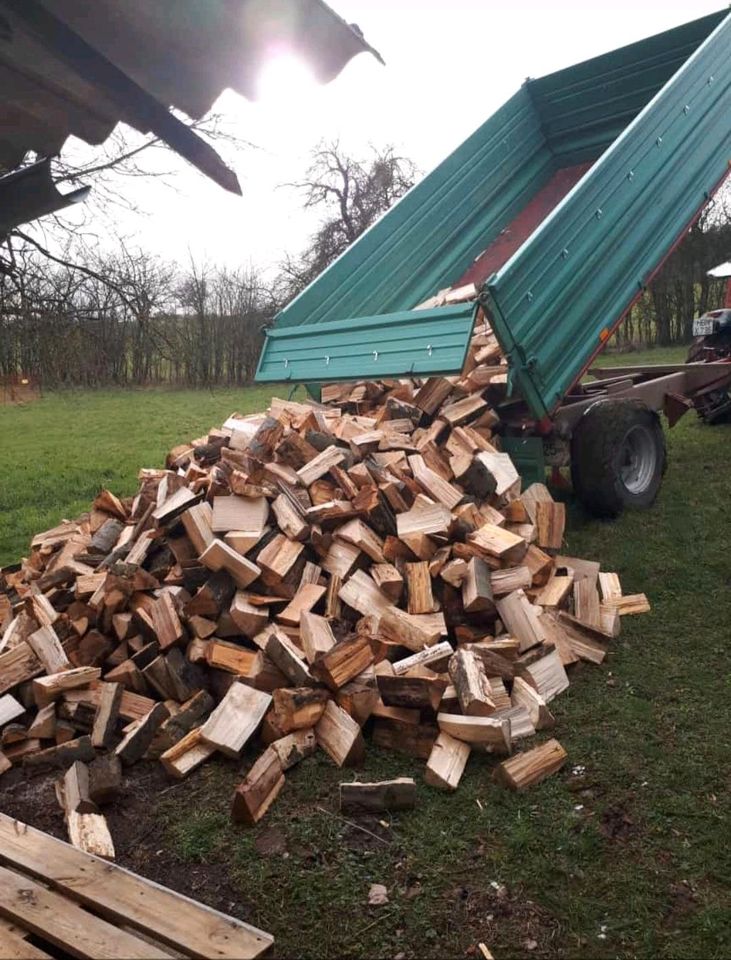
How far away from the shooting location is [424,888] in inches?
100

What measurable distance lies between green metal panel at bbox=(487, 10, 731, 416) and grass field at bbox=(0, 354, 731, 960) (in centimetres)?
192

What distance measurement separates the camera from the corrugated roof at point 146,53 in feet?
5.74

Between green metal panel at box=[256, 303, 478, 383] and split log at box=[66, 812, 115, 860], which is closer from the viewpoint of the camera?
split log at box=[66, 812, 115, 860]

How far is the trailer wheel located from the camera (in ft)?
18.0

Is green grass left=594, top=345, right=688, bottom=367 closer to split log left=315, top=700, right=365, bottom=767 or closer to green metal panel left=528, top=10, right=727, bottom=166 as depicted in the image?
green metal panel left=528, top=10, right=727, bottom=166

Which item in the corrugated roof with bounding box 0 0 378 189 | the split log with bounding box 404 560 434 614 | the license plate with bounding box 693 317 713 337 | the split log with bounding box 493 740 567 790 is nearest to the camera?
the corrugated roof with bounding box 0 0 378 189

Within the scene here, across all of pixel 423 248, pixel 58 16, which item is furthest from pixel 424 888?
pixel 423 248

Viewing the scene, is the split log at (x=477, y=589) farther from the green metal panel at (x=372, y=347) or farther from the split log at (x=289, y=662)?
the green metal panel at (x=372, y=347)

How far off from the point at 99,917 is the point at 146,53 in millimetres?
2485

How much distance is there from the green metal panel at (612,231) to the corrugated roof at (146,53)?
2.99m

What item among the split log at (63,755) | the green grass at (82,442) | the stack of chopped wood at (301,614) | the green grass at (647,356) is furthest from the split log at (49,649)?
the green grass at (647,356)

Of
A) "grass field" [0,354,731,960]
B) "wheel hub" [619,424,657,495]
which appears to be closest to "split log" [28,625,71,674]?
"grass field" [0,354,731,960]

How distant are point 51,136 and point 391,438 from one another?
3.08 metres

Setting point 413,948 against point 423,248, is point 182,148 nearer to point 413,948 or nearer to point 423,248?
point 413,948
